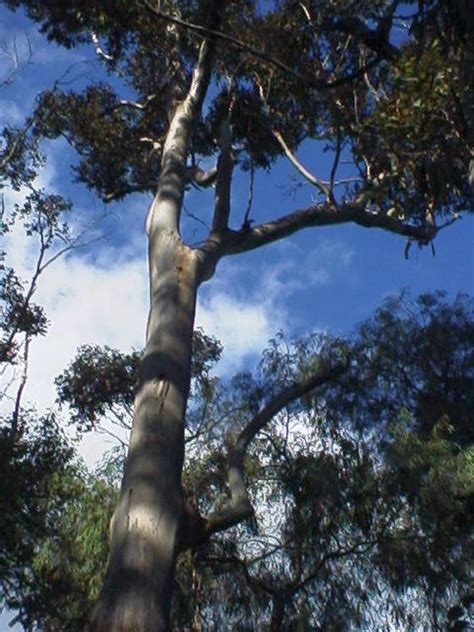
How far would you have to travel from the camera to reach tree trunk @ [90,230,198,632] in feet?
12.1

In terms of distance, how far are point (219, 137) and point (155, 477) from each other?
4.53 metres

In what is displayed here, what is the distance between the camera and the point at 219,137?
807cm

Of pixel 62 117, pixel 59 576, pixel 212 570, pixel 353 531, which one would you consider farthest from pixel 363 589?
pixel 62 117

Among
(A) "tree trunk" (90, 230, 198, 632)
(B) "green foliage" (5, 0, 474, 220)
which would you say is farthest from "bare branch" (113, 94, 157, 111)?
(A) "tree trunk" (90, 230, 198, 632)

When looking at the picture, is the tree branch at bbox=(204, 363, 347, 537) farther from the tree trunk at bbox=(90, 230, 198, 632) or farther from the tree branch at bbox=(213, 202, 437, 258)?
the tree branch at bbox=(213, 202, 437, 258)

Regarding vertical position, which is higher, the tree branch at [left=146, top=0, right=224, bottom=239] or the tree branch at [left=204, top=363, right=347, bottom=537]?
the tree branch at [left=146, top=0, right=224, bottom=239]

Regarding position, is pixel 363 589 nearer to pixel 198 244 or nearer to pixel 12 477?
pixel 12 477

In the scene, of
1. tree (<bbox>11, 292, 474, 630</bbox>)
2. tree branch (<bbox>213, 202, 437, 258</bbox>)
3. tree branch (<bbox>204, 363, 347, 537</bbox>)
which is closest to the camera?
tree branch (<bbox>204, 363, 347, 537</bbox>)

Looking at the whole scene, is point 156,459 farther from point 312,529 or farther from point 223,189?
point 312,529

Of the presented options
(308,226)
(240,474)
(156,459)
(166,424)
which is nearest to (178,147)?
(308,226)

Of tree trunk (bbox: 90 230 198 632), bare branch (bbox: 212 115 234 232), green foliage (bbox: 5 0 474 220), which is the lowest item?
tree trunk (bbox: 90 230 198 632)

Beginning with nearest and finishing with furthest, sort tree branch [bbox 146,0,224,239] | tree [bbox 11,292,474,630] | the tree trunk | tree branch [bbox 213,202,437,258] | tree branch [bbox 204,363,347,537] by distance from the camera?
the tree trunk, tree branch [bbox 204,363,347,537], tree branch [bbox 146,0,224,239], tree branch [bbox 213,202,437,258], tree [bbox 11,292,474,630]

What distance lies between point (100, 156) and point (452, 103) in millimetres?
5007

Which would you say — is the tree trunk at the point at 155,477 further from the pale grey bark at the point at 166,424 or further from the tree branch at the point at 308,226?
the tree branch at the point at 308,226
